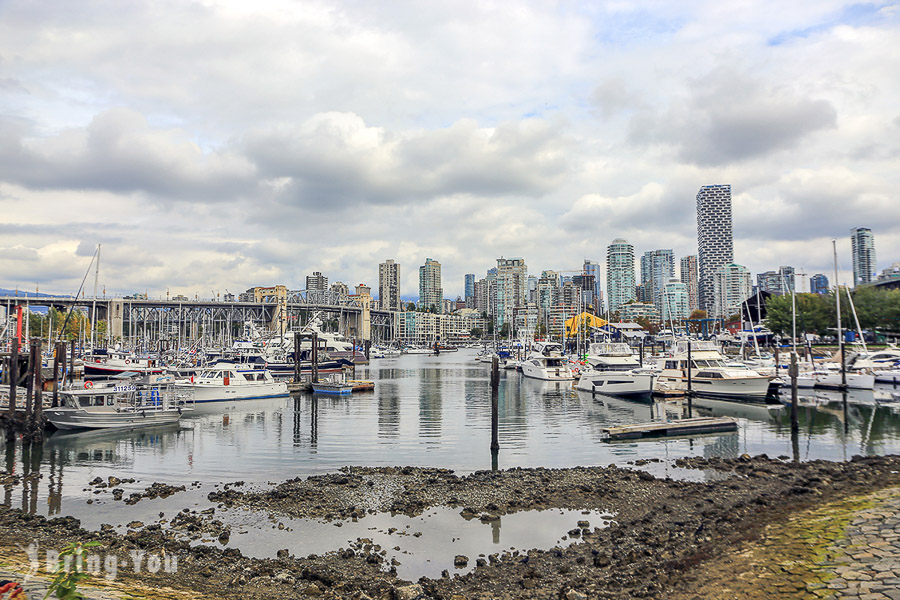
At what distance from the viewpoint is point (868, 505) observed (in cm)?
1614

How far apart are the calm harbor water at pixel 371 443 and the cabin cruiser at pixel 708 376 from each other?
148 cm

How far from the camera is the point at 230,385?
49.2 metres

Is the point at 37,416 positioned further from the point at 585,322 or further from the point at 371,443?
the point at 585,322

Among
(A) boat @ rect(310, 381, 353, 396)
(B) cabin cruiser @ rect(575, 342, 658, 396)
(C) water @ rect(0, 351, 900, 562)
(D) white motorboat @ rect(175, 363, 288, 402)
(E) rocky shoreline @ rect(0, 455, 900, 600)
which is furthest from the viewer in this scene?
(A) boat @ rect(310, 381, 353, 396)

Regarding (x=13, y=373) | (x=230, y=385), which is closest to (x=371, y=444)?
(x=13, y=373)

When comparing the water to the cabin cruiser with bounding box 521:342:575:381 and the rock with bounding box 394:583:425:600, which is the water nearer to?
the rock with bounding box 394:583:425:600

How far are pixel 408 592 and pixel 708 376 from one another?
4330 cm

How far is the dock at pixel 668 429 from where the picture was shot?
3167 cm

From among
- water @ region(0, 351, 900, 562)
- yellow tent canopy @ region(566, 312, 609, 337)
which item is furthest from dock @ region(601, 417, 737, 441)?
yellow tent canopy @ region(566, 312, 609, 337)

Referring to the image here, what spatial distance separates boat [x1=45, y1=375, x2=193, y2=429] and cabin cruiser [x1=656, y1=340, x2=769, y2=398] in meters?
41.8

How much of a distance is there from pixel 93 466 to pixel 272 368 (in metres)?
42.9

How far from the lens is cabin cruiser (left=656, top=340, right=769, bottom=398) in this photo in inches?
1799

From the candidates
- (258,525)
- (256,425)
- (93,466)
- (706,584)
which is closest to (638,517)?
(706,584)

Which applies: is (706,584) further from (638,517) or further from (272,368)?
(272,368)
